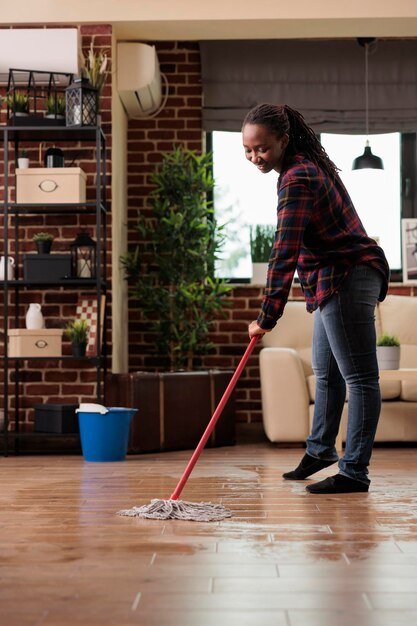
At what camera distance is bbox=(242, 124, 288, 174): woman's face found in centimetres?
294

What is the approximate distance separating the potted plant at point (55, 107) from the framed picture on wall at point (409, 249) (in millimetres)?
2359

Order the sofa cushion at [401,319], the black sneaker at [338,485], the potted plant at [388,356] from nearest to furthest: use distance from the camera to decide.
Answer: the black sneaker at [338,485] → the potted plant at [388,356] → the sofa cushion at [401,319]

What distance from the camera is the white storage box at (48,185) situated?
15.5ft

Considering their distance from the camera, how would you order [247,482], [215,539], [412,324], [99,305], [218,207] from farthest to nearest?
[218,207] → [412,324] → [99,305] → [247,482] → [215,539]

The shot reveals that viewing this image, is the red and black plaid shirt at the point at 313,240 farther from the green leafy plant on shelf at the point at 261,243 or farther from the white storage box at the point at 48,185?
the green leafy plant on shelf at the point at 261,243

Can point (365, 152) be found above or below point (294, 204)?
above

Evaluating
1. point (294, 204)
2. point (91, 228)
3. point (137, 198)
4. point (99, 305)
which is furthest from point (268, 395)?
point (294, 204)

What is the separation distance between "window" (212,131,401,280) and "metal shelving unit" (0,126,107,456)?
1180mm

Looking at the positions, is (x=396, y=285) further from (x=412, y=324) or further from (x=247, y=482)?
(x=247, y=482)

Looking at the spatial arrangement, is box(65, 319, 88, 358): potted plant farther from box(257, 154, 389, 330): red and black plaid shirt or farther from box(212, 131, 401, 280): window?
box(257, 154, 389, 330): red and black plaid shirt

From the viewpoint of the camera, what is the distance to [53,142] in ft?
16.5

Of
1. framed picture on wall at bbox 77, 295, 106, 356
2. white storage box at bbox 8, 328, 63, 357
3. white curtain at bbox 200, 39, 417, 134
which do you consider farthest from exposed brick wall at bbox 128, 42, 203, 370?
white storage box at bbox 8, 328, 63, 357

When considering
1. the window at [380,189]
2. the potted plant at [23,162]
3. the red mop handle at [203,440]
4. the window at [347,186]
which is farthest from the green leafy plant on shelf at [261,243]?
the red mop handle at [203,440]

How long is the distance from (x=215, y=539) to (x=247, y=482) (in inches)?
47.8
